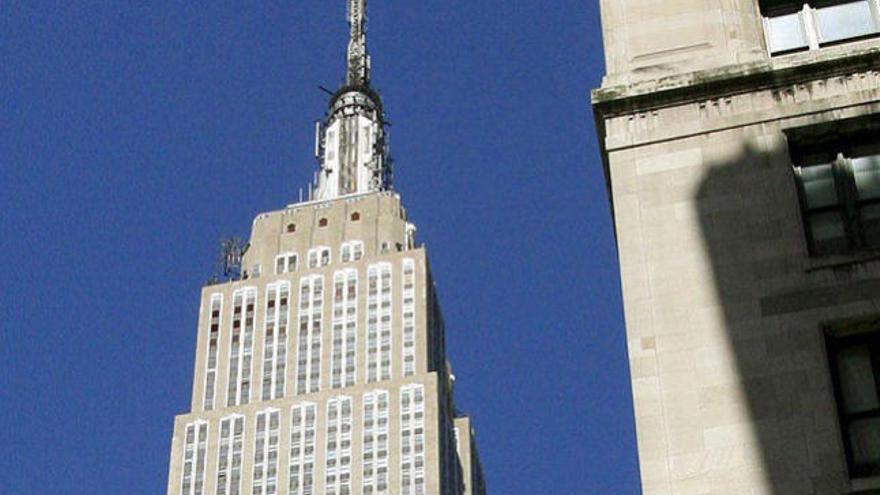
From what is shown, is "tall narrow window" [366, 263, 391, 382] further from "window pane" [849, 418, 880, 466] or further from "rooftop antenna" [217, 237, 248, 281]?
"window pane" [849, 418, 880, 466]

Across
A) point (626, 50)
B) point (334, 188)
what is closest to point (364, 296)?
point (334, 188)

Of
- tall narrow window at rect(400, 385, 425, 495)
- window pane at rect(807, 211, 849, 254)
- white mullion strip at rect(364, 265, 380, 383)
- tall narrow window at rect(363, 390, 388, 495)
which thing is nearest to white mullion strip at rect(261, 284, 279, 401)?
white mullion strip at rect(364, 265, 380, 383)

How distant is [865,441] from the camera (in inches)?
1019

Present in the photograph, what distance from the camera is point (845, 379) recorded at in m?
26.8

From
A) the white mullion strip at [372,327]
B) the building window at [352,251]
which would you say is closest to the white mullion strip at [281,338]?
the building window at [352,251]

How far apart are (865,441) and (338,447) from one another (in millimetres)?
128949

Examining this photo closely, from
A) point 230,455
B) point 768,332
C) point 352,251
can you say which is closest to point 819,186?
point 768,332

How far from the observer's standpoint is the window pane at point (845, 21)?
1226 inches

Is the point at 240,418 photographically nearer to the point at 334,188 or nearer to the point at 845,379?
the point at 334,188

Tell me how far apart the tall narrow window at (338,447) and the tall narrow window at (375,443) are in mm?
1514

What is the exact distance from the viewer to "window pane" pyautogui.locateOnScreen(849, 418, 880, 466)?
84.5 feet

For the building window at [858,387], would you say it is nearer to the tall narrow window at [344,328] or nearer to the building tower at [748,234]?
the building tower at [748,234]

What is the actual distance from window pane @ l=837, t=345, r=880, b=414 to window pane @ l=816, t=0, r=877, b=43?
262 inches

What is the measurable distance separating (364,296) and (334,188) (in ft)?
79.1
